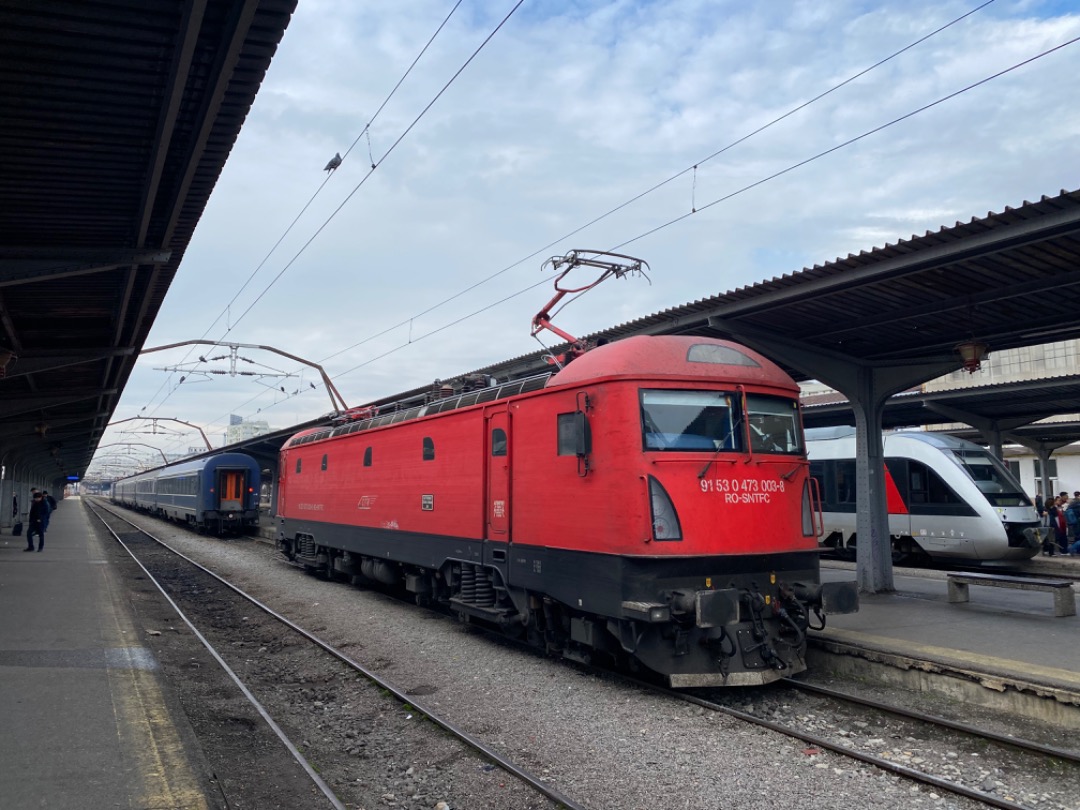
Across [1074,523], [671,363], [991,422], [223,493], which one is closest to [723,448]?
[671,363]

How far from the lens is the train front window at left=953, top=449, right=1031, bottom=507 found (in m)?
16.5

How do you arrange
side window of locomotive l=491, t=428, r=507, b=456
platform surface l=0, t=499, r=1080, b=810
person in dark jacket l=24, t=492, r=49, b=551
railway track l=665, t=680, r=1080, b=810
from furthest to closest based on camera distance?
person in dark jacket l=24, t=492, r=49, b=551 < side window of locomotive l=491, t=428, r=507, b=456 < railway track l=665, t=680, r=1080, b=810 < platform surface l=0, t=499, r=1080, b=810

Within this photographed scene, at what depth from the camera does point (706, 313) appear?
1100cm

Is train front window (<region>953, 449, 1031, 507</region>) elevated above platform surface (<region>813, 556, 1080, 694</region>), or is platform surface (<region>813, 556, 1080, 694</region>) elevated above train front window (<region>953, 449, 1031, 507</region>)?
train front window (<region>953, 449, 1031, 507</region>)

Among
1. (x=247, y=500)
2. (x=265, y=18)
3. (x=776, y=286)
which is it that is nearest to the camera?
(x=265, y=18)

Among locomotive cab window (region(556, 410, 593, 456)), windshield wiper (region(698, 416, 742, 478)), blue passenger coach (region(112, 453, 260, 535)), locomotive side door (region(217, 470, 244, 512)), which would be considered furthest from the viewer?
locomotive side door (region(217, 470, 244, 512))

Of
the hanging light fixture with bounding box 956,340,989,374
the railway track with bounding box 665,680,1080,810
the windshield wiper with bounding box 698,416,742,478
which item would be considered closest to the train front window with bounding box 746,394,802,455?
the windshield wiper with bounding box 698,416,742,478

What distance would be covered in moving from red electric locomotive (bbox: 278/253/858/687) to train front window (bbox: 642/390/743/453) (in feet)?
0.04

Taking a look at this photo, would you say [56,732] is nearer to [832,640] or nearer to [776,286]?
[832,640]

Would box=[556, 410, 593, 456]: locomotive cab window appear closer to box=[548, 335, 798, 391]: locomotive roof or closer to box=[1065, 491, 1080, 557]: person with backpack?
box=[548, 335, 798, 391]: locomotive roof

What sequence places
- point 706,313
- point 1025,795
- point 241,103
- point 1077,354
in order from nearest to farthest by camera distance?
point 1025,795 < point 241,103 < point 706,313 < point 1077,354

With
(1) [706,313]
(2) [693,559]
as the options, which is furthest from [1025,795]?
(1) [706,313]

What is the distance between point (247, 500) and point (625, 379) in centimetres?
2775

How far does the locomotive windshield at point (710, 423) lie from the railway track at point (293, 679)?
312 cm
